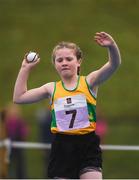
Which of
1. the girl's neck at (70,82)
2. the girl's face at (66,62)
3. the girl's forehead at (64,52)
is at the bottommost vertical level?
the girl's neck at (70,82)

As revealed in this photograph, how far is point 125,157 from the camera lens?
714 inches

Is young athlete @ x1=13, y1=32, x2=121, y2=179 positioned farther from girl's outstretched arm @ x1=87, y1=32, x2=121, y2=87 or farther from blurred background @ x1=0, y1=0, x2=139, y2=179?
blurred background @ x1=0, y1=0, x2=139, y2=179

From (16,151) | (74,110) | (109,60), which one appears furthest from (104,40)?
(16,151)

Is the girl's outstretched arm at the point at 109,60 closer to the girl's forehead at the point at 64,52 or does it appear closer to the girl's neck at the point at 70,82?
the girl's neck at the point at 70,82

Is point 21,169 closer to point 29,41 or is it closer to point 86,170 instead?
point 86,170

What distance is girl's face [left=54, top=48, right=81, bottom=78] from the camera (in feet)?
24.9

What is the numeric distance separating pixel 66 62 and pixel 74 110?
402 millimetres

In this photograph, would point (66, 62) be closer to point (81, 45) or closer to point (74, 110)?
point (74, 110)

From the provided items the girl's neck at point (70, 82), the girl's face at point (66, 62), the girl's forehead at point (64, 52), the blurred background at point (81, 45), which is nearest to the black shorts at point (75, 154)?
the girl's neck at point (70, 82)

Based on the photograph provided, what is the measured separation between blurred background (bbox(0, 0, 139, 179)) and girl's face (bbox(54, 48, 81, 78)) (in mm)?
10548

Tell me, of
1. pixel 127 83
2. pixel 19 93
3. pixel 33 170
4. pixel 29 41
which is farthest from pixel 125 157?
pixel 19 93

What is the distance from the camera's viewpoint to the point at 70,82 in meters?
7.63

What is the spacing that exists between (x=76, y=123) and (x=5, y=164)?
412 cm

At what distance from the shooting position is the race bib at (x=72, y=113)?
7.54 metres
